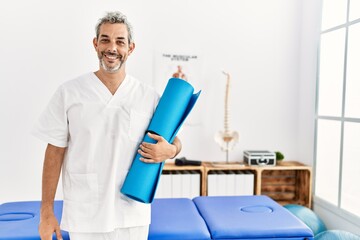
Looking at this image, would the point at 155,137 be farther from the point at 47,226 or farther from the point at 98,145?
the point at 47,226

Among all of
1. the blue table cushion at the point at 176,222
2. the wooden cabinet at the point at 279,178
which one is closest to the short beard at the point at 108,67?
the blue table cushion at the point at 176,222

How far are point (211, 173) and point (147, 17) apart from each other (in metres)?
1.44

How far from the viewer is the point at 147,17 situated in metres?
3.01

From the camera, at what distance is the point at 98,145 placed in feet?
4.31

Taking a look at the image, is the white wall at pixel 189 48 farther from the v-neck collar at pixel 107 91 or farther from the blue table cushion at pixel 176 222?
the v-neck collar at pixel 107 91

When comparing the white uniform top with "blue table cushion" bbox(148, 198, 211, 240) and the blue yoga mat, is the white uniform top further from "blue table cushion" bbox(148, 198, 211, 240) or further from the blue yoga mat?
"blue table cushion" bbox(148, 198, 211, 240)

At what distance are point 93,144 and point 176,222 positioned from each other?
2.35 ft

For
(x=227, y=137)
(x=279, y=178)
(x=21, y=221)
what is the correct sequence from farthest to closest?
(x=279, y=178), (x=227, y=137), (x=21, y=221)

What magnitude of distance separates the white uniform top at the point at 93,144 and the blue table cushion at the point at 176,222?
34 centimetres

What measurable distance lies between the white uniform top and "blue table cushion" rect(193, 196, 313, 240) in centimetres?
56

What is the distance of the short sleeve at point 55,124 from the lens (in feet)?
4.25

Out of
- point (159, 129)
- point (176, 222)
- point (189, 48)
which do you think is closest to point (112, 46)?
point (159, 129)

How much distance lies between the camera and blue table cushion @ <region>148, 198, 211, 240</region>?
1.66 m

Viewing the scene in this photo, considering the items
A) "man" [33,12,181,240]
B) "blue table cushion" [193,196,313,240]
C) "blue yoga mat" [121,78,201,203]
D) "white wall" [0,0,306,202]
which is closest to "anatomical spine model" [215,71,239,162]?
"white wall" [0,0,306,202]
